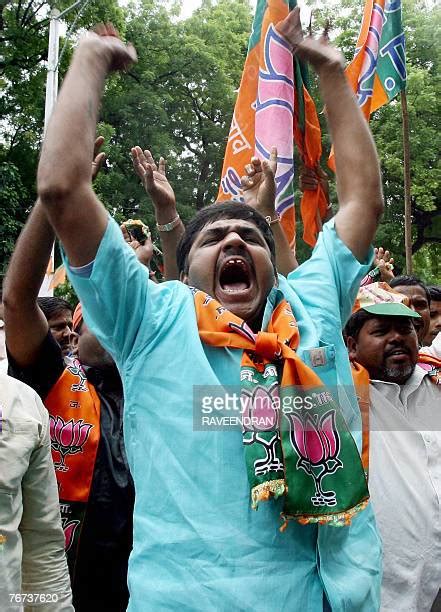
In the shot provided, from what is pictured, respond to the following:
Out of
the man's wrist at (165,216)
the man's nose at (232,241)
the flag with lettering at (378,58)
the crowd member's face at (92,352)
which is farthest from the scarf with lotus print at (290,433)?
the flag with lettering at (378,58)

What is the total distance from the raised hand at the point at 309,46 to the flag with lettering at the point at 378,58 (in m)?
3.70

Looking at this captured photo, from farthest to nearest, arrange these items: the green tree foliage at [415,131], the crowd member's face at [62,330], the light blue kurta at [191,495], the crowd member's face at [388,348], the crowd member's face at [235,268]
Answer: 1. the green tree foliage at [415,131]
2. the crowd member's face at [62,330]
3. the crowd member's face at [388,348]
4. the crowd member's face at [235,268]
5. the light blue kurta at [191,495]

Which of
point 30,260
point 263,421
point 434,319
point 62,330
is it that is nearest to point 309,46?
point 30,260

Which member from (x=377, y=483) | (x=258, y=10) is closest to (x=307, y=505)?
(x=377, y=483)

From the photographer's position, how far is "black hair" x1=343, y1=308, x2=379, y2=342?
3246 mm

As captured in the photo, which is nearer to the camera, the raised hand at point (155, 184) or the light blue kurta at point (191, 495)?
the light blue kurta at point (191, 495)

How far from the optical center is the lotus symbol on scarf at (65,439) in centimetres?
252

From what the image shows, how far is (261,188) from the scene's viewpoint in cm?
287

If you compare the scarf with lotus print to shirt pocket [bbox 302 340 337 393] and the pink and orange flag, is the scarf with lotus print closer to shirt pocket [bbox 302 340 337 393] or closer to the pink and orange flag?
shirt pocket [bbox 302 340 337 393]

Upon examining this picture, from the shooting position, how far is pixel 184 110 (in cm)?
2027

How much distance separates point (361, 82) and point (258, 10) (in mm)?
1013

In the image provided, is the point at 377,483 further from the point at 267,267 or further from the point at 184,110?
the point at 184,110

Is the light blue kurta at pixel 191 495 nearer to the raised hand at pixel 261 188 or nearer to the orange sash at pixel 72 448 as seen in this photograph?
the orange sash at pixel 72 448

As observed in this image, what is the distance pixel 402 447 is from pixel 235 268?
4.22ft
